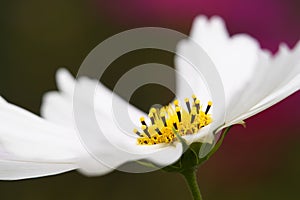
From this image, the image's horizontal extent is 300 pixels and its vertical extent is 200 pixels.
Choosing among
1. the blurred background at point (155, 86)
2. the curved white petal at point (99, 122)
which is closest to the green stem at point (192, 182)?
the curved white petal at point (99, 122)

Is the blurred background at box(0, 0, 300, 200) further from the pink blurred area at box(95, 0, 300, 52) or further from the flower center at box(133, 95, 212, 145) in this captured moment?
the flower center at box(133, 95, 212, 145)

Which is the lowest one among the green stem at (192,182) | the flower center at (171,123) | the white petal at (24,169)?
the green stem at (192,182)

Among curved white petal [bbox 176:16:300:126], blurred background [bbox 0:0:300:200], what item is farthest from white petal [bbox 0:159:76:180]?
blurred background [bbox 0:0:300:200]

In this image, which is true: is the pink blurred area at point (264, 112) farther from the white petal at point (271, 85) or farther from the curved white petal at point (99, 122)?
the white petal at point (271, 85)

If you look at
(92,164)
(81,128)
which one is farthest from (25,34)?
(92,164)

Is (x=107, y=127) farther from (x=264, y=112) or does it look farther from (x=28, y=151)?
(x=264, y=112)

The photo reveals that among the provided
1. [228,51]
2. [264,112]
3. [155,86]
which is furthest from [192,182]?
[155,86]
